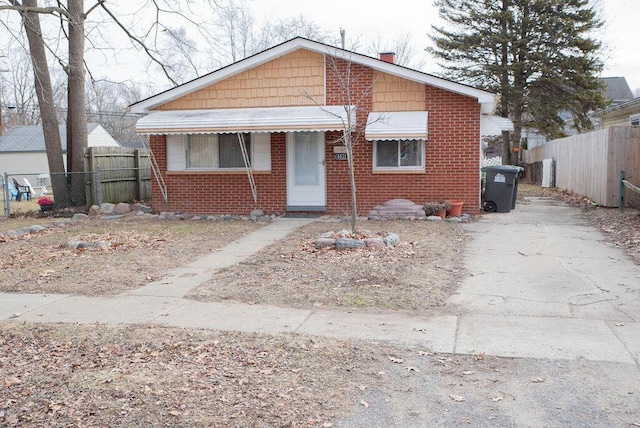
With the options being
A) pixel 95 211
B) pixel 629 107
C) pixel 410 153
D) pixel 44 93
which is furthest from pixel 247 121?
pixel 629 107

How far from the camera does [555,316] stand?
20.9 ft

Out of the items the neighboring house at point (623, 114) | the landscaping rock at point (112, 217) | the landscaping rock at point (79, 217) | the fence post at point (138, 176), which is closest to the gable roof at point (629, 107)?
the neighboring house at point (623, 114)

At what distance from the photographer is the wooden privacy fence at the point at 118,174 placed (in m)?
17.4

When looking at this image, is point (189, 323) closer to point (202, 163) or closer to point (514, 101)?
point (202, 163)

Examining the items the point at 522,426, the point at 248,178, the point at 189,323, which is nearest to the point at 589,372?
the point at 522,426

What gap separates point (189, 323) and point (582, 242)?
24.3 ft

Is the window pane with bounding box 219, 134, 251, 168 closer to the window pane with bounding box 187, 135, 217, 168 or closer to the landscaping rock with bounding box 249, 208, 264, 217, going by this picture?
the window pane with bounding box 187, 135, 217, 168

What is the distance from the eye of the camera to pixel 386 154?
47.7 ft

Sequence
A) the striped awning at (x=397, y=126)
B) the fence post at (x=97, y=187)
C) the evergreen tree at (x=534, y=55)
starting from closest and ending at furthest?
the striped awning at (x=397, y=126), the fence post at (x=97, y=187), the evergreen tree at (x=534, y=55)

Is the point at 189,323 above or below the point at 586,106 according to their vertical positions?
below

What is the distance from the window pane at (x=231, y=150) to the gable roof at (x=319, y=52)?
4.55 ft

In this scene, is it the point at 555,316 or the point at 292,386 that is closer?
the point at 292,386

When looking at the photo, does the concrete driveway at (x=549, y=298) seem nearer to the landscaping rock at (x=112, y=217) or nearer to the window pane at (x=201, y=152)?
the window pane at (x=201, y=152)

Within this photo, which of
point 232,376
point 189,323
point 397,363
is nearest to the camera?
point 232,376
